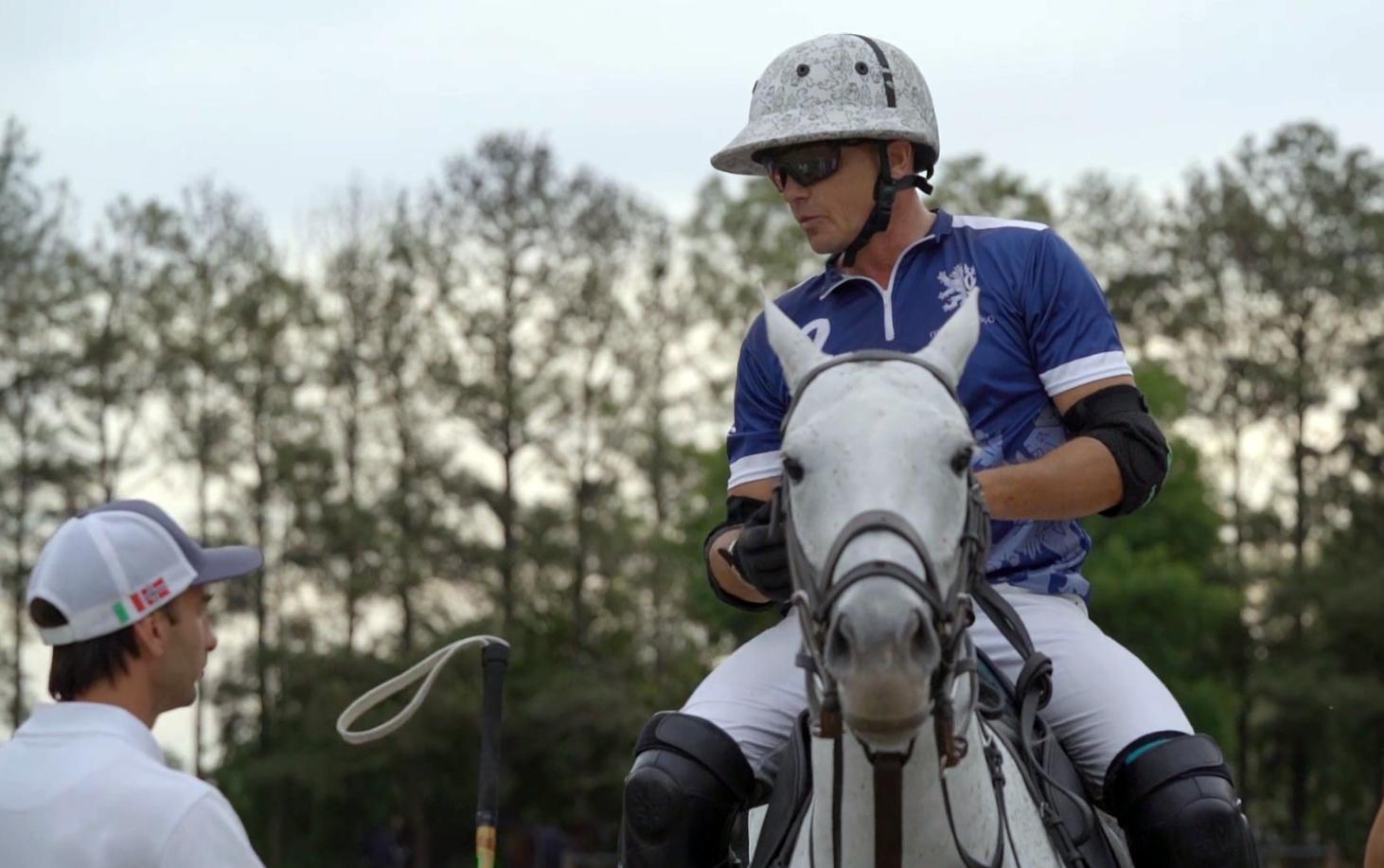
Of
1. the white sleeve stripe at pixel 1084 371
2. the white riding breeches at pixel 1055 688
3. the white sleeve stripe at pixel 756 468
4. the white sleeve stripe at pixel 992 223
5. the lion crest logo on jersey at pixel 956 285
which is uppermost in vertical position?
the white sleeve stripe at pixel 992 223

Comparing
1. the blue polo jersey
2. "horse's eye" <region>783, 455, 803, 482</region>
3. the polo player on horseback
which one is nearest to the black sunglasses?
the polo player on horseback

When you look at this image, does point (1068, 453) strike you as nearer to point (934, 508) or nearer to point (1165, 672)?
point (934, 508)

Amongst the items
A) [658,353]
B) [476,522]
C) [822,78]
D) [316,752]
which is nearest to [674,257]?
[658,353]

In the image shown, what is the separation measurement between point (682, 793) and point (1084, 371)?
158 cm

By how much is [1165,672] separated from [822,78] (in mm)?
41207

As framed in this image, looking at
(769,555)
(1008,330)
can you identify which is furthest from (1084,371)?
(769,555)

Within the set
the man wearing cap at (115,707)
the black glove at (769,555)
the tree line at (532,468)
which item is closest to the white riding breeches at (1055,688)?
the black glove at (769,555)

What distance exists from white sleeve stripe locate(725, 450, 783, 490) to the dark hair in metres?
2.34

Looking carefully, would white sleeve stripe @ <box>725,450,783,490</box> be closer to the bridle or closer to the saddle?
the saddle

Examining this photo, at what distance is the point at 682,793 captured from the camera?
5.54 m

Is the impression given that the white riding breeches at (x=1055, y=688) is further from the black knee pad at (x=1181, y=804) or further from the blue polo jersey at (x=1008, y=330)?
the blue polo jersey at (x=1008, y=330)

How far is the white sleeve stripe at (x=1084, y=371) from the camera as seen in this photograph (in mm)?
5668

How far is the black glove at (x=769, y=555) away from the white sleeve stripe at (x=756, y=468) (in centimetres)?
133

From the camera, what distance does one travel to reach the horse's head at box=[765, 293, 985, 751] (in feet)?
13.2
